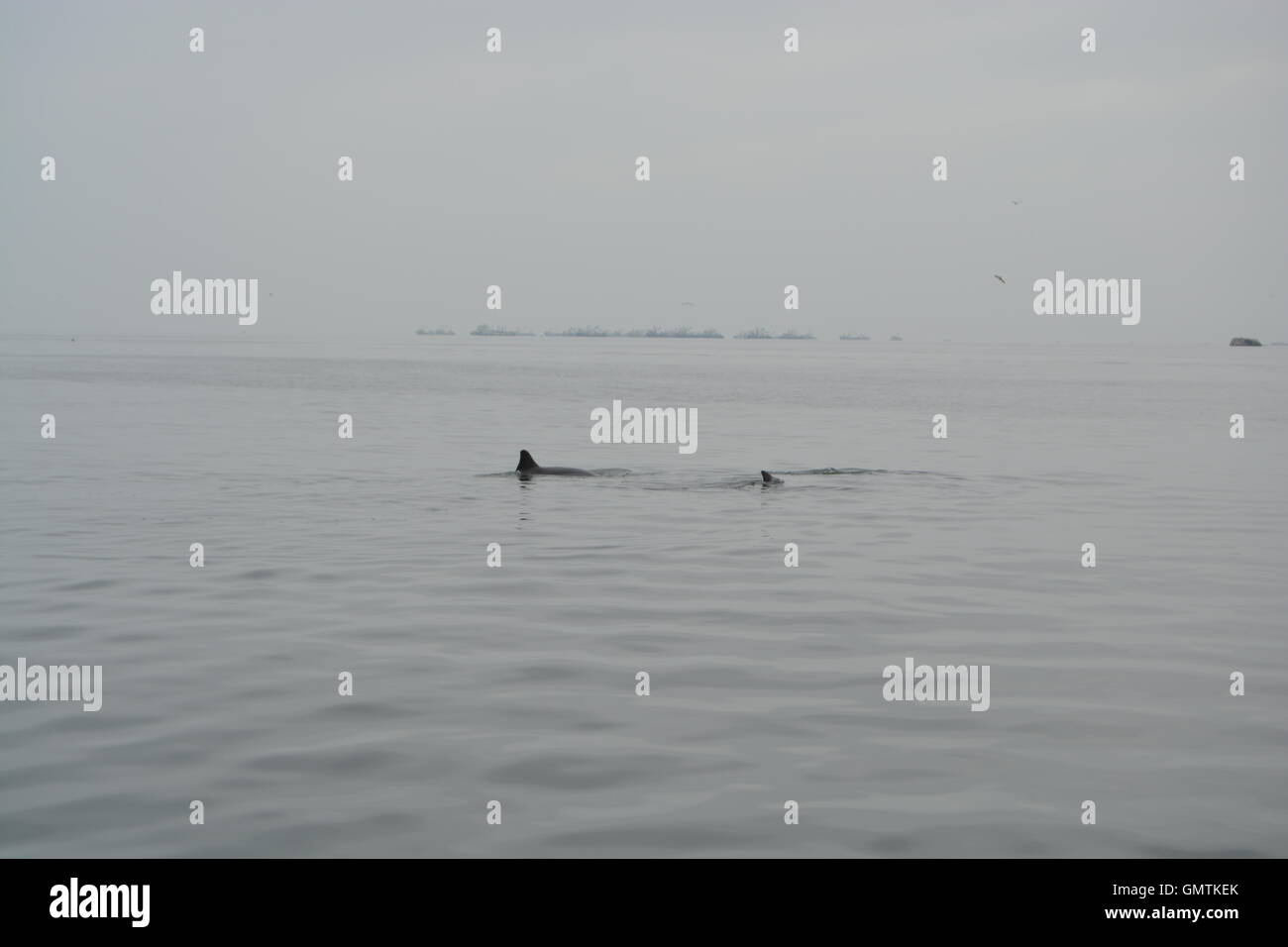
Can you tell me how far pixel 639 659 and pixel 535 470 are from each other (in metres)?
18.3

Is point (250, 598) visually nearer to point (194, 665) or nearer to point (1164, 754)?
point (194, 665)

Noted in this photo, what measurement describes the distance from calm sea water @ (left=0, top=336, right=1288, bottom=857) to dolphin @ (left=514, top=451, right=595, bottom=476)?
2.56 ft

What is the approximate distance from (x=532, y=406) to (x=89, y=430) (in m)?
24.4

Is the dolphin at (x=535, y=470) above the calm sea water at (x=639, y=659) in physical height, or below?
above

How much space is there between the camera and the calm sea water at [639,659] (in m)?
8.66

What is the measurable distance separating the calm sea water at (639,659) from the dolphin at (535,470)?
78cm

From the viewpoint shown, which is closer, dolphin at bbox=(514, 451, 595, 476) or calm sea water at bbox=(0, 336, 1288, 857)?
calm sea water at bbox=(0, 336, 1288, 857)

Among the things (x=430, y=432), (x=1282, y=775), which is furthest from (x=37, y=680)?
(x=430, y=432)

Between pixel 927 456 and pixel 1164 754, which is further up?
pixel 927 456

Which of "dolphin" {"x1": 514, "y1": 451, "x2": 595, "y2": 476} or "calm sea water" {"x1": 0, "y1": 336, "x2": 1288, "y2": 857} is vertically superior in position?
"dolphin" {"x1": 514, "y1": 451, "x2": 595, "y2": 476}

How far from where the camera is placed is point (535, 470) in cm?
3114

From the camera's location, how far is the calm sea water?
28.4ft
